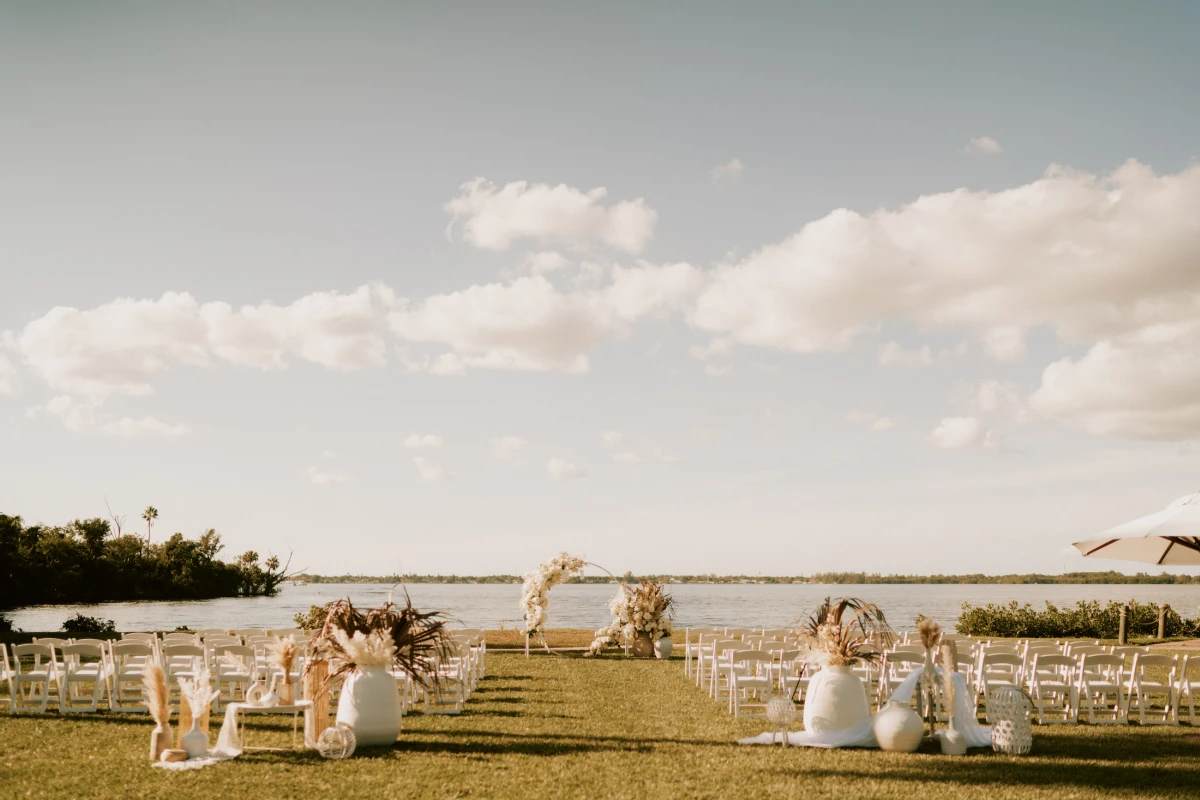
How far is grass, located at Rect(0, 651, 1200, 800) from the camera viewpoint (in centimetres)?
713

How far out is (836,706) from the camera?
9.12 m

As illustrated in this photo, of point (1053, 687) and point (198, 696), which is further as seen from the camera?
point (1053, 687)

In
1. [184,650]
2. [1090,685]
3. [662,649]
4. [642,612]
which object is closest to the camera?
[184,650]

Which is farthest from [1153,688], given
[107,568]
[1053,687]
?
[107,568]

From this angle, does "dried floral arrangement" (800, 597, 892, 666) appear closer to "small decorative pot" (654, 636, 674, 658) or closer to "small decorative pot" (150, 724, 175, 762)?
"small decorative pot" (150, 724, 175, 762)

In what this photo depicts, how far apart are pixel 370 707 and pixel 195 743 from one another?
5.19ft

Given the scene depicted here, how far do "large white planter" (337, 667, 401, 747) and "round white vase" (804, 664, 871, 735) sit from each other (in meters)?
4.24

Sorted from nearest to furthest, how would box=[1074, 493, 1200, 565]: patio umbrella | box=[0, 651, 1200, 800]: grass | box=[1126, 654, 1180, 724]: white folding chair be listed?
box=[0, 651, 1200, 800]: grass, box=[1074, 493, 1200, 565]: patio umbrella, box=[1126, 654, 1180, 724]: white folding chair

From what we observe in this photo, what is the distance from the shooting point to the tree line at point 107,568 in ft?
158

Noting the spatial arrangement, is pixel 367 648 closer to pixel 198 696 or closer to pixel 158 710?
pixel 198 696

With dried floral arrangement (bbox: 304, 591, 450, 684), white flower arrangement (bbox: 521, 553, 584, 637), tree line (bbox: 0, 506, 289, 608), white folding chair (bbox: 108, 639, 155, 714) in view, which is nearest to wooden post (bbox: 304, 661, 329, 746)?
dried floral arrangement (bbox: 304, 591, 450, 684)

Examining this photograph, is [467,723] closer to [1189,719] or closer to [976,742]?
[976,742]

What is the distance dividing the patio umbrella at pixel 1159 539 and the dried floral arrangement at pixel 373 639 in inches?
320

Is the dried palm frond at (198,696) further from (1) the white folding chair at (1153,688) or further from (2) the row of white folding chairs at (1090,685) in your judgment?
(1) the white folding chair at (1153,688)
